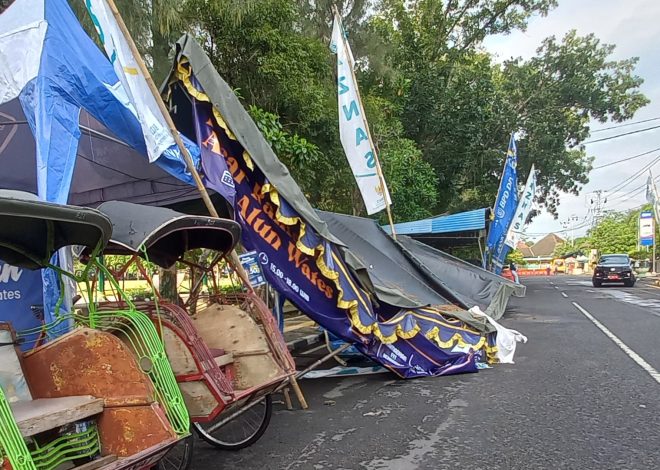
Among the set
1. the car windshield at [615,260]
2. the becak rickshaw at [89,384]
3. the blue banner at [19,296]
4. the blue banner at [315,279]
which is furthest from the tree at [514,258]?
the becak rickshaw at [89,384]

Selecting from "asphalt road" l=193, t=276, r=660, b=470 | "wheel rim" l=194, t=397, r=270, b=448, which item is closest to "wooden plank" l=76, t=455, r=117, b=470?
"asphalt road" l=193, t=276, r=660, b=470

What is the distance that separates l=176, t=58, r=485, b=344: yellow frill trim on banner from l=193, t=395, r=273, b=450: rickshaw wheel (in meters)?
1.70

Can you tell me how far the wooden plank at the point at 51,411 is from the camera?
293 centimetres

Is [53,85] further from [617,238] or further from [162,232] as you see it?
[617,238]

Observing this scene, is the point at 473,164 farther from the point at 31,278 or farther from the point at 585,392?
the point at 31,278

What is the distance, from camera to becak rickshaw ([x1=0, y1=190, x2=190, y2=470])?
3189mm

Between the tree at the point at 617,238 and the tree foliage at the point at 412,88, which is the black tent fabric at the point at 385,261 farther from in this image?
the tree at the point at 617,238

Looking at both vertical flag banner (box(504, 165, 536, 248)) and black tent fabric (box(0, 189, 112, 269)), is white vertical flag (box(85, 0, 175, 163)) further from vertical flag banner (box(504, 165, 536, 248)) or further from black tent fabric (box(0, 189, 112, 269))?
vertical flag banner (box(504, 165, 536, 248))

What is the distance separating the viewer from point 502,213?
15.6 m

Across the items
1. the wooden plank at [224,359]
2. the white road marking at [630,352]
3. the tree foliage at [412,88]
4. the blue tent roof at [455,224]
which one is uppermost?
the tree foliage at [412,88]

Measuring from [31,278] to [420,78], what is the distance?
1686cm

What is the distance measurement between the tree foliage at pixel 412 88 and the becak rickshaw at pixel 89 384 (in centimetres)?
585

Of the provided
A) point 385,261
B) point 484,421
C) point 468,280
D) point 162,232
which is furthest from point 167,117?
point 468,280

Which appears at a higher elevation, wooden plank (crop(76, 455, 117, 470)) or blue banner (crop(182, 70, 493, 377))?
blue banner (crop(182, 70, 493, 377))
